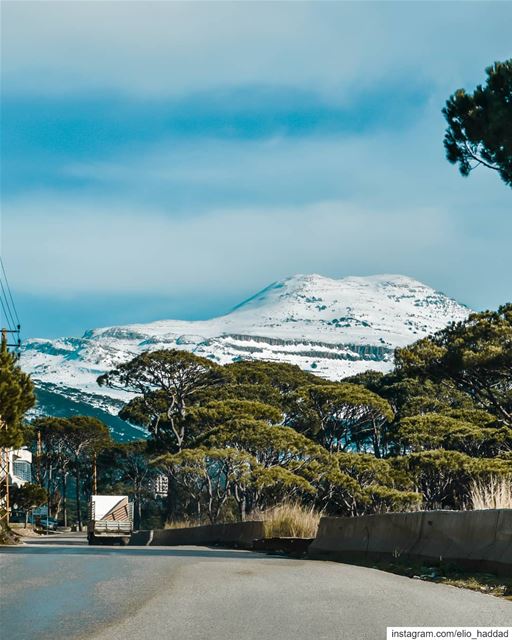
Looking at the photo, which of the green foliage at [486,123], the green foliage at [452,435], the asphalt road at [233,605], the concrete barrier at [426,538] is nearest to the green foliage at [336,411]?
the green foliage at [452,435]

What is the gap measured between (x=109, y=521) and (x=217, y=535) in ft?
77.3

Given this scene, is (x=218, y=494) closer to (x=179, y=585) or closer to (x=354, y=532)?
(x=354, y=532)

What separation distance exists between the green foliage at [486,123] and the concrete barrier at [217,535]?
10.6 m

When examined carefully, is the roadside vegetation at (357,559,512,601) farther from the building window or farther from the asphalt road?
the building window

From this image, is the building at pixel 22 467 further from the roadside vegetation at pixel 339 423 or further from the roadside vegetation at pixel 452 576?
the roadside vegetation at pixel 452 576

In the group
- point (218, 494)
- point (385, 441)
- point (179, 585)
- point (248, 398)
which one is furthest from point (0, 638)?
point (248, 398)

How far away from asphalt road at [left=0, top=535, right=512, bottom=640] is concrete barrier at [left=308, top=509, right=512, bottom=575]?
72cm

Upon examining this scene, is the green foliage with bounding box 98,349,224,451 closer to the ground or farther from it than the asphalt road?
farther from it

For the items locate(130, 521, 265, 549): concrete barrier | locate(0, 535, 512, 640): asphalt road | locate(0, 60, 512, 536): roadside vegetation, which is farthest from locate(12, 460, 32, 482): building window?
locate(0, 535, 512, 640): asphalt road

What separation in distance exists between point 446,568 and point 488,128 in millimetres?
14674

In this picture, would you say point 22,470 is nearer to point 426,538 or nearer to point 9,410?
point 9,410

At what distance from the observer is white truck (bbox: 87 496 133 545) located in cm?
5462

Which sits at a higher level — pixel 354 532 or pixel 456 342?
pixel 456 342

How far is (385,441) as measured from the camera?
215 ft
